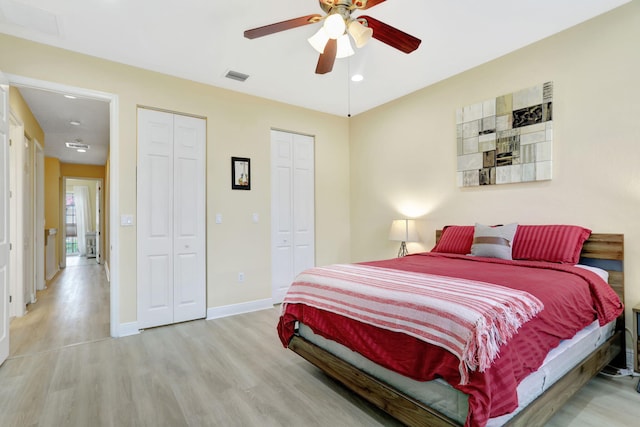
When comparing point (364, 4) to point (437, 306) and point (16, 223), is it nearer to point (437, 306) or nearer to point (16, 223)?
point (437, 306)

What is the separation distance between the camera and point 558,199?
9.39ft

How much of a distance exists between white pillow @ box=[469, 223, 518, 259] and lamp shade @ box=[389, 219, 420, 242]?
3.08 ft

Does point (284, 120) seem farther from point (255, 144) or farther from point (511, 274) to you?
point (511, 274)

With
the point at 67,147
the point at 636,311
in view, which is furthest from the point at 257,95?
the point at 67,147

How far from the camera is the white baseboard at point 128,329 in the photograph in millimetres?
3230

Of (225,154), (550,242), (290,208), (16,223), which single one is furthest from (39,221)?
(550,242)

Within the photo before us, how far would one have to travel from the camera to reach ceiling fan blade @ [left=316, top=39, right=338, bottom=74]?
2.32m

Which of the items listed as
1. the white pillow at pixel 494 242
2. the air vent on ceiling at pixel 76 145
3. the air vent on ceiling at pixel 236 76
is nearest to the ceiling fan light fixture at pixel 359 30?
the air vent on ceiling at pixel 236 76

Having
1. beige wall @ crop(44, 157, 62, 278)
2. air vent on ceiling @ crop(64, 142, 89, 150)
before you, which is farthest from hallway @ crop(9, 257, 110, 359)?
air vent on ceiling @ crop(64, 142, 89, 150)

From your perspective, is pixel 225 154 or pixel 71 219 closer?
pixel 225 154

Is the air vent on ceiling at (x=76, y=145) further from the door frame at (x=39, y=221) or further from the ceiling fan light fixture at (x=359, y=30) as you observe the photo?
the ceiling fan light fixture at (x=359, y=30)

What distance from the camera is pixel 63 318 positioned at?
379 centimetres

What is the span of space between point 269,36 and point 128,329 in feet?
10.1

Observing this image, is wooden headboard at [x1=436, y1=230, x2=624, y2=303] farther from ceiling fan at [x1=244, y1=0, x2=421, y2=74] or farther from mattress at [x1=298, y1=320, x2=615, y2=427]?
ceiling fan at [x1=244, y1=0, x2=421, y2=74]
